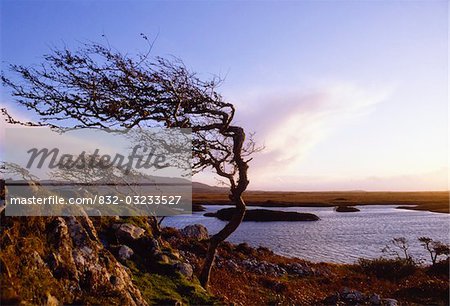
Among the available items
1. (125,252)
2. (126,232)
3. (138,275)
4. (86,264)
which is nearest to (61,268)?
(86,264)

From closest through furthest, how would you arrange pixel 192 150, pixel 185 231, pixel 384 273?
pixel 192 150, pixel 384 273, pixel 185 231

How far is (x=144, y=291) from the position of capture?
33.6 ft

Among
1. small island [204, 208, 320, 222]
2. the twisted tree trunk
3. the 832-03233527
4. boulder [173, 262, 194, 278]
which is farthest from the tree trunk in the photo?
small island [204, 208, 320, 222]

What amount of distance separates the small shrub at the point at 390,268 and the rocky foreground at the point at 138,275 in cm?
19

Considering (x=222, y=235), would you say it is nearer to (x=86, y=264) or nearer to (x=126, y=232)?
(x=126, y=232)

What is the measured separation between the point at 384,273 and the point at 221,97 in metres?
16.4

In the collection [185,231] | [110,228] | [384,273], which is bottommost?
[384,273]

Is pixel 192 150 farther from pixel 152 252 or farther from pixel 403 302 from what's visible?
pixel 403 302

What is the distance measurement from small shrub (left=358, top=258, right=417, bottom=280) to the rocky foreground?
185 millimetres

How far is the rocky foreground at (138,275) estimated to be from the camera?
23.0 ft

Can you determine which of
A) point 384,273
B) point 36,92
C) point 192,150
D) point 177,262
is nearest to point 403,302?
point 384,273

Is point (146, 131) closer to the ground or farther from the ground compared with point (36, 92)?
closer to the ground

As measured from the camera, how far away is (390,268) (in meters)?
22.7

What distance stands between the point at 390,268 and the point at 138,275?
674 inches
